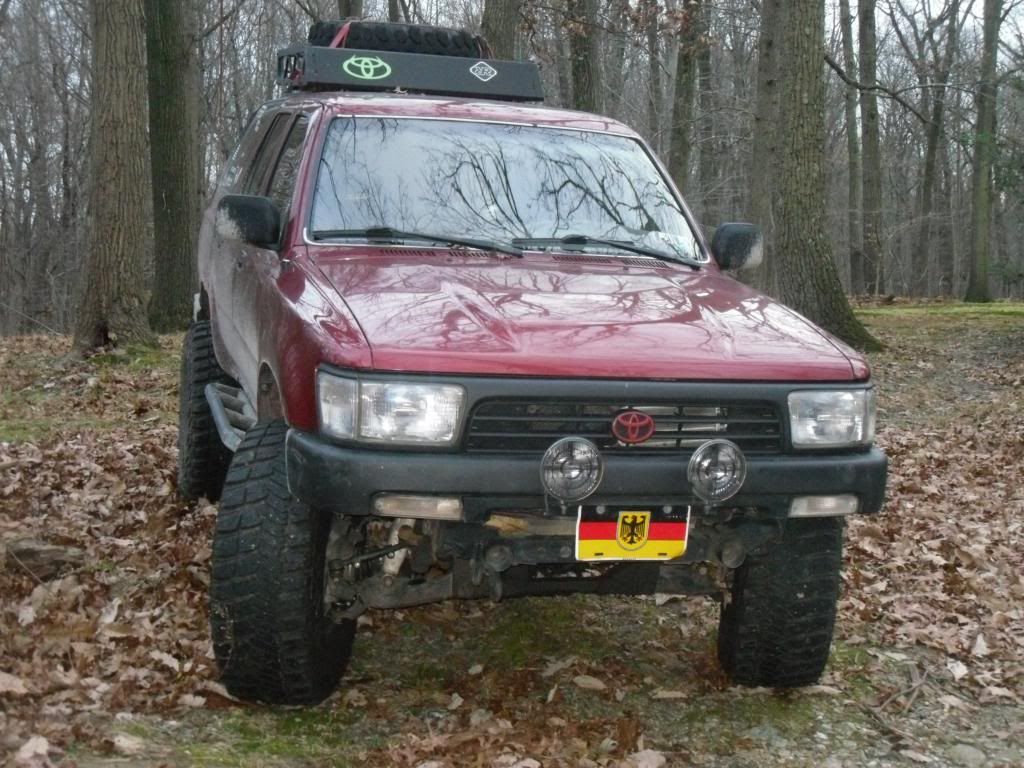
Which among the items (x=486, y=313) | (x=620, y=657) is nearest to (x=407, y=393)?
(x=486, y=313)

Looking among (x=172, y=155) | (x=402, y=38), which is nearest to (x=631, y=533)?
(x=402, y=38)

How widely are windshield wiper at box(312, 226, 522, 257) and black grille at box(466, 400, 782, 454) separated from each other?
3.73ft

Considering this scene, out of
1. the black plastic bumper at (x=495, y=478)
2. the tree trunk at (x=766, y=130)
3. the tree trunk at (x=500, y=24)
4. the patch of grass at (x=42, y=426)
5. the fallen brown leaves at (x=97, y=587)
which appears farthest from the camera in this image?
the tree trunk at (x=500, y=24)

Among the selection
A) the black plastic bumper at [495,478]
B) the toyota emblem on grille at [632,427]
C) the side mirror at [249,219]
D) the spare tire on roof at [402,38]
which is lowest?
the black plastic bumper at [495,478]

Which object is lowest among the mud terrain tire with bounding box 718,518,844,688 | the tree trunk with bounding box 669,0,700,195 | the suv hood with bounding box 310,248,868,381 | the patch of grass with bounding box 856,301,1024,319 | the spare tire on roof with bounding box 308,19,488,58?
the mud terrain tire with bounding box 718,518,844,688

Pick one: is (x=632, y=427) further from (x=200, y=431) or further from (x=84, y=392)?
(x=84, y=392)

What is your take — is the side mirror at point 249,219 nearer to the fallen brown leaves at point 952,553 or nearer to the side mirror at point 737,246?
the side mirror at point 737,246

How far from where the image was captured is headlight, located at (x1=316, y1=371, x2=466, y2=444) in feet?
10.9

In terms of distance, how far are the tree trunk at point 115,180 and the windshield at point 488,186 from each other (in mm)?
7016

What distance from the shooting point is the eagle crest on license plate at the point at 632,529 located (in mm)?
3502

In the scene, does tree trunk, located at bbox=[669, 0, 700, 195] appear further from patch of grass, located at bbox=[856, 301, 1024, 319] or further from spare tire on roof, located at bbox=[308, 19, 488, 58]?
spare tire on roof, located at bbox=[308, 19, 488, 58]

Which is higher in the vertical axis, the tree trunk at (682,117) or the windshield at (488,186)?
the tree trunk at (682,117)

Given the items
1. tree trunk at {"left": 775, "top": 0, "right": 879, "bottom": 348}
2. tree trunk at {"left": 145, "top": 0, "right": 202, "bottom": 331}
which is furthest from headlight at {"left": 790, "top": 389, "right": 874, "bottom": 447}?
tree trunk at {"left": 145, "top": 0, "right": 202, "bottom": 331}

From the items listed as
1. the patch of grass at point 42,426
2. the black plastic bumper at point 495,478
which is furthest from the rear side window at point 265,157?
the patch of grass at point 42,426
